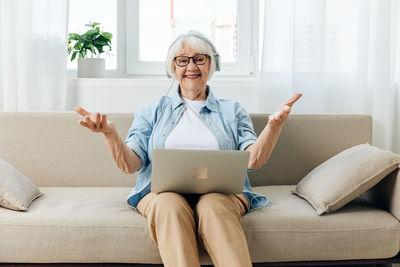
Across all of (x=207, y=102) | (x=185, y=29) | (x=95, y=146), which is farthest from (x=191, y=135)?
(x=185, y=29)

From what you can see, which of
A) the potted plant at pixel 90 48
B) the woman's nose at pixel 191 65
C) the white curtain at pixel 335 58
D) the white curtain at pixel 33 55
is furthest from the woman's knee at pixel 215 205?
the potted plant at pixel 90 48

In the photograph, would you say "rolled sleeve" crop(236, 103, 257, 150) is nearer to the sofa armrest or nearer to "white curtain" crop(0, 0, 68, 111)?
the sofa armrest

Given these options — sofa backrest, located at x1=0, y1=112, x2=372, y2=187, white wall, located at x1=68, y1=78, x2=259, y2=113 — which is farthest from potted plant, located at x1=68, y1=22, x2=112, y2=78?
sofa backrest, located at x1=0, y1=112, x2=372, y2=187

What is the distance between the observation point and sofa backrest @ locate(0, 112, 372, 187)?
220 centimetres

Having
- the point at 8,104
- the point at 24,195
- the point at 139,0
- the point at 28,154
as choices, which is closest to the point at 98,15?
the point at 139,0

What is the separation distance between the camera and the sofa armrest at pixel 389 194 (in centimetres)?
175

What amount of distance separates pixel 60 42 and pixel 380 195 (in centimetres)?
185

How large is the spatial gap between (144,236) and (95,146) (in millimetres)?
734

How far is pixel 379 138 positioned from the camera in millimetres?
2480

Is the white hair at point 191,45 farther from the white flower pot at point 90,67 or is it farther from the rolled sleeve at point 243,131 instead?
the white flower pot at point 90,67

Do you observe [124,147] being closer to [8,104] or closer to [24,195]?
[24,195]

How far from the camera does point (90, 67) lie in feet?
8.91

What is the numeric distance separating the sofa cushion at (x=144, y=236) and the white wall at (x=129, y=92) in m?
0.99

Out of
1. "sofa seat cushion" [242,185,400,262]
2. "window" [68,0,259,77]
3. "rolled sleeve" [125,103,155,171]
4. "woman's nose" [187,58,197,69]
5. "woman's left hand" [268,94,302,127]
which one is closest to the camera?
"woman's left hand" [268,94,302,127]
